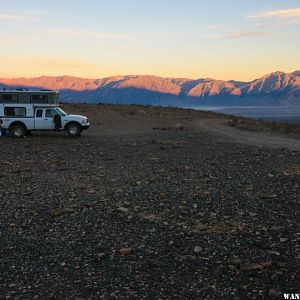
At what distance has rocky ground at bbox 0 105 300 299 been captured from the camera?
21.4 feet

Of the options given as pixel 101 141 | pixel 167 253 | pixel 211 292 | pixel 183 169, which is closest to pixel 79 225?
pixel 167 253

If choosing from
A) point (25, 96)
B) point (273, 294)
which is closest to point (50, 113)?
point (25, 96)

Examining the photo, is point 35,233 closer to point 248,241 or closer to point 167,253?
Result: point 167,253

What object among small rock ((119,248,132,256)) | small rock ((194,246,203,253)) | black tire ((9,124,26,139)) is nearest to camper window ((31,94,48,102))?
black tire ((9,124,26,139))

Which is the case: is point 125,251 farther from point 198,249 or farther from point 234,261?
point 234,261

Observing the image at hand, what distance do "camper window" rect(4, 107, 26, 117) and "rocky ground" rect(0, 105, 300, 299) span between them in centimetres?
1127

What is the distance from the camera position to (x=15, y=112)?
28188 millimetres

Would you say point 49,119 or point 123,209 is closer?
point 123,209

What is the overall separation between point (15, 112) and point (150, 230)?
21.5m

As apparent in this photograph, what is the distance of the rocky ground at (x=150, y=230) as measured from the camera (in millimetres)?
6516

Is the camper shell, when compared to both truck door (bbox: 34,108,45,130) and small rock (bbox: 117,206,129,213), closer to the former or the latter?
truck door (bbox: 34,108,45,130)

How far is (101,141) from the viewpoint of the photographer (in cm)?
2692

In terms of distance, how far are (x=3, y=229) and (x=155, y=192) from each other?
4.31m

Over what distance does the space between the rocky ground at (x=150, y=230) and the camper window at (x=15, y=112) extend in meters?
11.3
